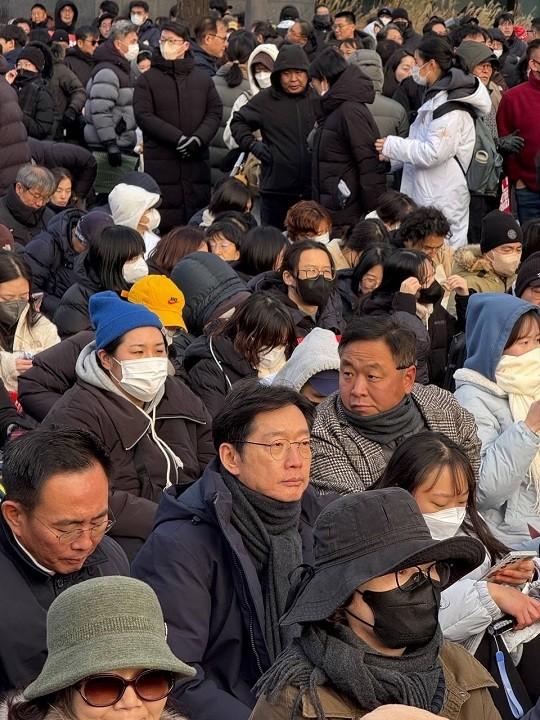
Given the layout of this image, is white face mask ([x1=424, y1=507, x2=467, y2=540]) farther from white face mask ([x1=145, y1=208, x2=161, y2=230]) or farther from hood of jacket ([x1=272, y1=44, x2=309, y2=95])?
hood of jacket ([x1=272, y1=44, x2=309, y2=95])

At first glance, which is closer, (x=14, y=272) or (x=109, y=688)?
(x=109, y=688)

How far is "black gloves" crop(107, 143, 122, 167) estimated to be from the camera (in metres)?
14.0

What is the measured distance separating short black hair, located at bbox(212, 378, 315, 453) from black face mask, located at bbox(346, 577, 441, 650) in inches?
52.2

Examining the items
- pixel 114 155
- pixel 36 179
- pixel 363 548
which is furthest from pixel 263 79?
pixel 363 548

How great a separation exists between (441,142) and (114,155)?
4696 mm

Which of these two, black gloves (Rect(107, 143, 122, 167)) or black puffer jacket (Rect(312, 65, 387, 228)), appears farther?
black gloves (Rect(107, 143, 122, 167))

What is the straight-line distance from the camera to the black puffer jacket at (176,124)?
40.9ft

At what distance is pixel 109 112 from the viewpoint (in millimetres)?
14180

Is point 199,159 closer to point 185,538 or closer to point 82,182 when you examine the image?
point 82,182

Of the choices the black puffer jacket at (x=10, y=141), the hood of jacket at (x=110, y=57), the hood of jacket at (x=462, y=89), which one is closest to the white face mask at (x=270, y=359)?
the hood of jacket at (x=462, y=89)

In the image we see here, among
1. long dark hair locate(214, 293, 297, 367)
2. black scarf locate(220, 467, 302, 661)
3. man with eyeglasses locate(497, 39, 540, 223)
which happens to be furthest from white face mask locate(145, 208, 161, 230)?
black scarf locate(220, 467, 302, 661)

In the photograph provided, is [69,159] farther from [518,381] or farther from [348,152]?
[518,381]

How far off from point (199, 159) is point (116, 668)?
33.6ft

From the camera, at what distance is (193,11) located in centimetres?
2195
